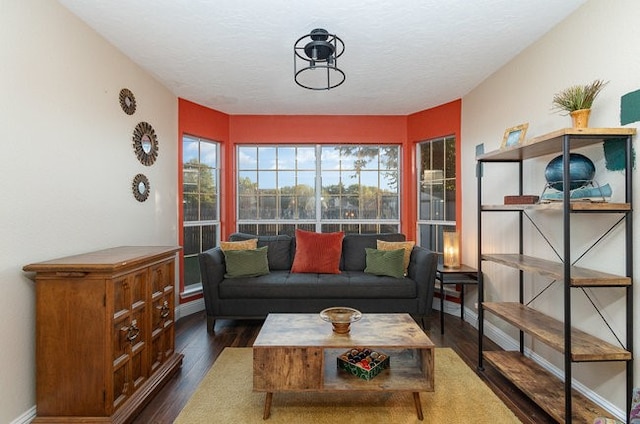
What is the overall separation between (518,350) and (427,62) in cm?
257

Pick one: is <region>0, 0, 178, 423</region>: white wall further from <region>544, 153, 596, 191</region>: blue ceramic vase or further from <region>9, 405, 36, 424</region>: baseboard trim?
<region>544, 153, 596, 191</region>: blue ceramic vase

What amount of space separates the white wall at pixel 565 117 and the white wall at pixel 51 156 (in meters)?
3.34

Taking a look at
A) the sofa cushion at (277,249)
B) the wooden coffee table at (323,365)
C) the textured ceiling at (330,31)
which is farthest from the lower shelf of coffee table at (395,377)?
the textured ceiling at (330,31)

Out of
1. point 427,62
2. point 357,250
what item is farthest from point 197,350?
point 427,62

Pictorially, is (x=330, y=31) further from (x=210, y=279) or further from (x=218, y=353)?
(x=218, y=353)

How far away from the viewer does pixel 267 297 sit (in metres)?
3.53

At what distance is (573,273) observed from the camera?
1.98 m

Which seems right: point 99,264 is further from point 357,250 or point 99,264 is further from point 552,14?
point 552,14

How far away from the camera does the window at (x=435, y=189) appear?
417 cm

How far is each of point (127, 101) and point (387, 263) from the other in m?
2.93

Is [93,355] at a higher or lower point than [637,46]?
lower

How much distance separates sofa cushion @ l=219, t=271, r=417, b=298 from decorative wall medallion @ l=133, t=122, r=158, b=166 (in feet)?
4.71

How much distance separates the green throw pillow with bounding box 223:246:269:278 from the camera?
3.61m

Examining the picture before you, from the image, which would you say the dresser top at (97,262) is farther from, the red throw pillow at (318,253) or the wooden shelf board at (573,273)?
the wooden shelf board at (573,273)
